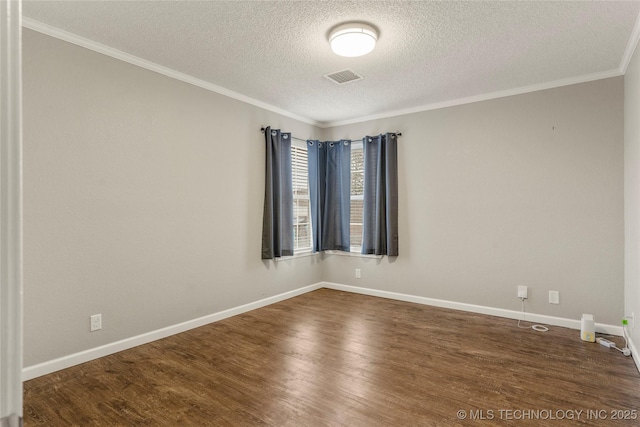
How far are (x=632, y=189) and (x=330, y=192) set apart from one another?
134 inches

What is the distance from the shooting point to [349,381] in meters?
2.54

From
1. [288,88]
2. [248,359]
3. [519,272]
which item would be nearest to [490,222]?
[519,272]

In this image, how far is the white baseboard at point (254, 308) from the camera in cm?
271

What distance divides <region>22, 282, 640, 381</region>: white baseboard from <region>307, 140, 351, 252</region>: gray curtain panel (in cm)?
71

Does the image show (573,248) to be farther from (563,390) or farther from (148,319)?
(148,319)

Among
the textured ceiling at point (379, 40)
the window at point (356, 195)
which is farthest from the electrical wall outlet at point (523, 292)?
the textured ceiling at point (379, 40)

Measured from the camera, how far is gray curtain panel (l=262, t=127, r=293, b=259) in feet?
14.7

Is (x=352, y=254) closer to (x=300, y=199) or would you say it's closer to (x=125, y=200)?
(x=300, y=199)

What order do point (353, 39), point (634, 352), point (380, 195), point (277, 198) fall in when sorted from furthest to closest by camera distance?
point (380, 195) < point (277, 198) < point (634, 352) < point (353, 39)

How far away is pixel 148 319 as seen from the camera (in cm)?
330

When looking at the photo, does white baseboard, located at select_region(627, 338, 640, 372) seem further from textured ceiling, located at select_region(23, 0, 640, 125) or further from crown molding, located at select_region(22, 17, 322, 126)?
crown molding, located at select_region(22, 17, 322, 126)

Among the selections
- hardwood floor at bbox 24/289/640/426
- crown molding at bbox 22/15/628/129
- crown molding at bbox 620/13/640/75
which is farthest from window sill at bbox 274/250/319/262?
crown molding at bbox 620/13/640/75

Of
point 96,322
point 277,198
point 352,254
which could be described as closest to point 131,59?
point 277,198

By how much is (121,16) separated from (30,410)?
264cm
